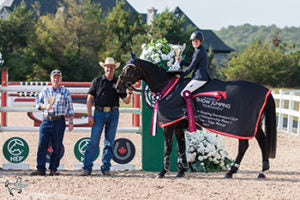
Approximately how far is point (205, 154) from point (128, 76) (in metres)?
2.11

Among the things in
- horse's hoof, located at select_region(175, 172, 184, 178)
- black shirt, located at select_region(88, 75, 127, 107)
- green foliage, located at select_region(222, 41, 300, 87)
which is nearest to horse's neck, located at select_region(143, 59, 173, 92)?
black shirt, located at select_region(88, 75, 127, 107)

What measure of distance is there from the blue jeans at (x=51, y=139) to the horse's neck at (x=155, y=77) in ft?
4.87

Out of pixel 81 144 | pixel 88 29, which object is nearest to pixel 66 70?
pixel 88 29

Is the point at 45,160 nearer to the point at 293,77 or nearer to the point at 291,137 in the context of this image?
the point at 291,137

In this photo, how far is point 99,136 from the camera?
21.4 feet

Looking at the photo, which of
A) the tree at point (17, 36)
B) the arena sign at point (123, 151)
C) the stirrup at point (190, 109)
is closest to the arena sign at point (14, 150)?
the arena sign at point (123, 151)

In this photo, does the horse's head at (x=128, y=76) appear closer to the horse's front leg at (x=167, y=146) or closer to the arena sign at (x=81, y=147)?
the horse's front leg at (x=167, y=146)

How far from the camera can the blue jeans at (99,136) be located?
6488 mm

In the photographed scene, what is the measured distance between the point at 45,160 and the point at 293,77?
3977 centimetres

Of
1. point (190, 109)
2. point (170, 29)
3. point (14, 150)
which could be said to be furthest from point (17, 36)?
point (190, 109)

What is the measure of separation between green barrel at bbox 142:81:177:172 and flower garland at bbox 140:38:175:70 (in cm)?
73

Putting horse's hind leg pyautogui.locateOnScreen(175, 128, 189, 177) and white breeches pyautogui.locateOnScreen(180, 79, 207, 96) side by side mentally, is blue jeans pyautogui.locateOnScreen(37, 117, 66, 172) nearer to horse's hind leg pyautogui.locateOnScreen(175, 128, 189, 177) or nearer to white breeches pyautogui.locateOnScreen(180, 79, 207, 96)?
horse's hind leg pyautogui.locateOnScreen(175, 128, 189, 177)

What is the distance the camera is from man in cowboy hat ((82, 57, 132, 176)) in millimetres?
6445

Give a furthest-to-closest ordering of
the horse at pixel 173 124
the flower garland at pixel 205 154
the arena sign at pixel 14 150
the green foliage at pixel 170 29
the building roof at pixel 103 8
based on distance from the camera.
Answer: the building roof at pixel 103 8 < the green foliage at pixel 170 29 < the flower garland at pixel 205 154 < the arena sign at pixel 14 150 < the horse at pixel 173 124
